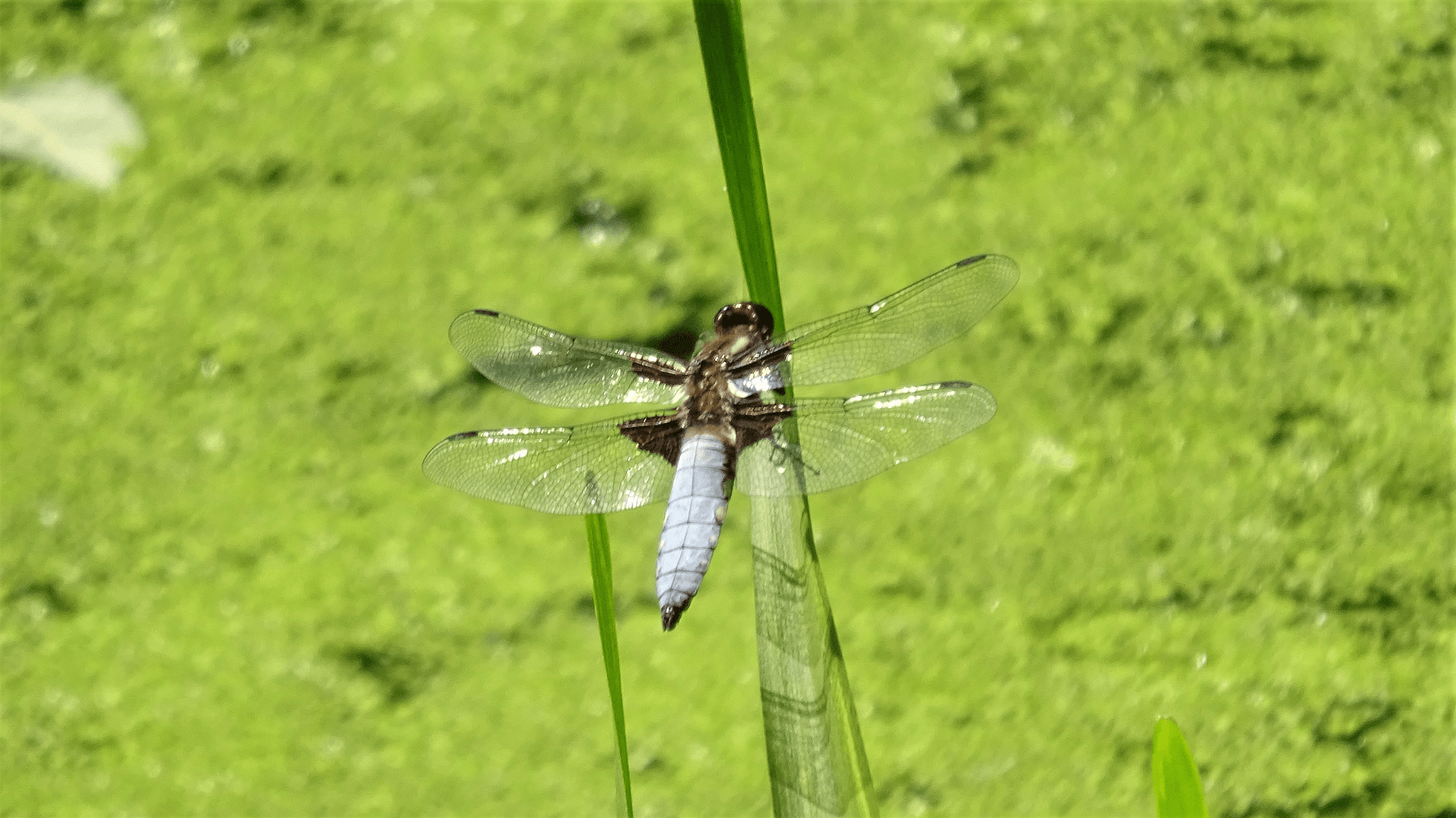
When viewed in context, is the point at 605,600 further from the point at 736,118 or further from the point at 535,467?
the point at 736,118

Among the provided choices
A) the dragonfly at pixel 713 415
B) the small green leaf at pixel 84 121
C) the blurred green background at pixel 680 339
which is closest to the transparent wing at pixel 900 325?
the dragonfly at pixel 713 415

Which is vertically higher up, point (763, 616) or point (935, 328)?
point (935, 328)

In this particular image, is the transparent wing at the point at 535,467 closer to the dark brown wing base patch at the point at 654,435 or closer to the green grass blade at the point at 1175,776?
the dark brown wing base patch at the point at 654,435

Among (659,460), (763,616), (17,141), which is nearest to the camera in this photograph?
(763,616)

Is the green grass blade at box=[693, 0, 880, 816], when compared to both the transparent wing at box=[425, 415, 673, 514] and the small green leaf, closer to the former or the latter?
the transparent wing at box=[425, 415, 673, 514]

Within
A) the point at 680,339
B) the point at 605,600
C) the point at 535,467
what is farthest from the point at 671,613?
the point at 680,339

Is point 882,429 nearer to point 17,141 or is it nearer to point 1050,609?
point 1050,609

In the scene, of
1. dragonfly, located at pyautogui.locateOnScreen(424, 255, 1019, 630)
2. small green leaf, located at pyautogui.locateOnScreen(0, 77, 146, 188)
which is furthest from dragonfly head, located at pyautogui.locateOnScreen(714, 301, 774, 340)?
small green leaf, located at pyautogui.locateOnScreen(0, 77, 146, 188)

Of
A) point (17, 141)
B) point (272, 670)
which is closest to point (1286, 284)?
point (272, 670)
